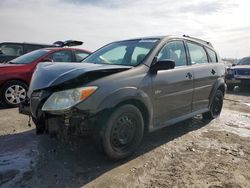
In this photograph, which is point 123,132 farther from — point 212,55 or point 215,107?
point 212,55

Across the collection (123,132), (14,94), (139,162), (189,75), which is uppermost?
(189,75)

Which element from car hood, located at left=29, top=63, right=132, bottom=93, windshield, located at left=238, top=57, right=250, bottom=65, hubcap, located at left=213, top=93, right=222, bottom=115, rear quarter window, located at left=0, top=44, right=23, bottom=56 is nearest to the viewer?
car hood, located at left=29, top=63, right=132, bottom=93

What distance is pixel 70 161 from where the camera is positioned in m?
3.63

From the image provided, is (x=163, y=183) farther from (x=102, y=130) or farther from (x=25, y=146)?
(x=25, y=146)

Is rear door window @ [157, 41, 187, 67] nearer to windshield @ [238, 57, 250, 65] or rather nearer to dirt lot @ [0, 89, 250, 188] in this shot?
dirt lot @ [0, 89, 250, 188]

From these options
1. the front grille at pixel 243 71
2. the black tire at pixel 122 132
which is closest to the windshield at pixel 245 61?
the front grille at pixel 243 71

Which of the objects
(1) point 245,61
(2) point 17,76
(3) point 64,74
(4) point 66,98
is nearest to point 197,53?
(3) point 64,74

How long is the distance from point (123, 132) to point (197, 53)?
2644 mm

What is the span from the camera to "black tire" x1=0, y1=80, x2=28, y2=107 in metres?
6.64

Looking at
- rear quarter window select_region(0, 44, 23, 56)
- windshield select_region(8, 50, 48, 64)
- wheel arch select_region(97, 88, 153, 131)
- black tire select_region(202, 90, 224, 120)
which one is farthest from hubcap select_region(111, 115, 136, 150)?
rear quarter window select_region(0, 44, 23, 56)

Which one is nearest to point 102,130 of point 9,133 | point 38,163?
point 38,163

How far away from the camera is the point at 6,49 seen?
9.25 m

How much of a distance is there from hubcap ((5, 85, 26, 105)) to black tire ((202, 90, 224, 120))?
454cm

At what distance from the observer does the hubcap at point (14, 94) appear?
668cm
